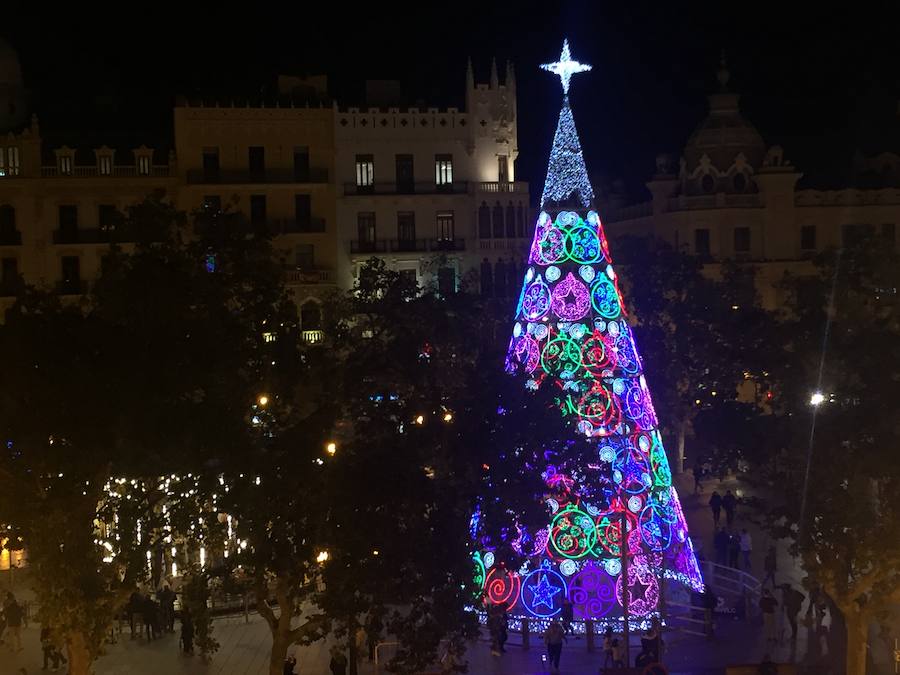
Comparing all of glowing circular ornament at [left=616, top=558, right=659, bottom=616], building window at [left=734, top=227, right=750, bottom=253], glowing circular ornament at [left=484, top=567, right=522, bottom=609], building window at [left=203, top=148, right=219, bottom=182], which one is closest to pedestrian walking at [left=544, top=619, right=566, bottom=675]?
glowing circular ornament at [left=484, top=567, right=522, bottom=609]

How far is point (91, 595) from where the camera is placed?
20656 millimetres

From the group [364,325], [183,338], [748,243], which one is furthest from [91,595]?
[748,243]

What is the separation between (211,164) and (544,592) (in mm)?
28431

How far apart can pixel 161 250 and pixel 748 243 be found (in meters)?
41.2

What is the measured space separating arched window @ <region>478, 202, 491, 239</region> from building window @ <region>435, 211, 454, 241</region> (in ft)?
3.60

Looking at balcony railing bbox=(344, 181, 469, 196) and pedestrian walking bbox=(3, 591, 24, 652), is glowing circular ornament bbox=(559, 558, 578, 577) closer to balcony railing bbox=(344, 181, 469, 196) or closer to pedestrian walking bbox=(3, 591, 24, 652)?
pedestrian walking bbox=(3, 591, 24, 652)

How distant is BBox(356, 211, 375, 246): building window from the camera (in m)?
52.2

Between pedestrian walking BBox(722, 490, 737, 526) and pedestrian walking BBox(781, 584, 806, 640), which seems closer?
pedestrian walking BBox(781, 584, 806, 640)

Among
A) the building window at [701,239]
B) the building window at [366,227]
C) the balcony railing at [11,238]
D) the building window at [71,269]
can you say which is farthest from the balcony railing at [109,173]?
the building window at [701,239]

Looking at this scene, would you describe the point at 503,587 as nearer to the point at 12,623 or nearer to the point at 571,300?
the point at 571,300

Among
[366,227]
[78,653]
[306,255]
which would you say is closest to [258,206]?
[306,255]

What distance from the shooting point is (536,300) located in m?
28.7

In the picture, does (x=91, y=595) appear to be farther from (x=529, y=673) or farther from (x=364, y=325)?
(x=529, y=673)

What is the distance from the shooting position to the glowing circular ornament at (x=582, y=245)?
28547 mm
